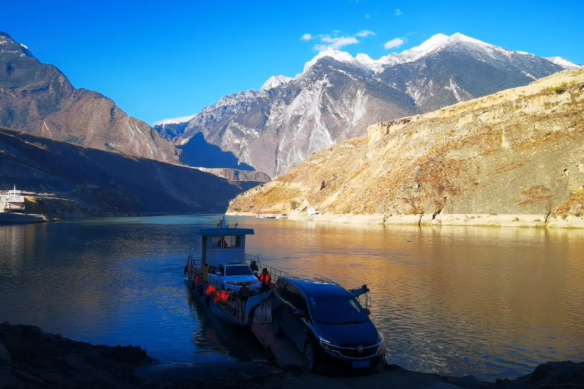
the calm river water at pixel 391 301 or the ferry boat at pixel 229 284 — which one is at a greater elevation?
the ferry boat at pixel 229 284

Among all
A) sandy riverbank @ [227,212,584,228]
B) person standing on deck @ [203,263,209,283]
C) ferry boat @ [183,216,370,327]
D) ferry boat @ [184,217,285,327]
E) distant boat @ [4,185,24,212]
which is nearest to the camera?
ferry boat @ [183,216,370,327]

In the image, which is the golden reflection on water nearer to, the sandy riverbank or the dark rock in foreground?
the dark rock in foreground

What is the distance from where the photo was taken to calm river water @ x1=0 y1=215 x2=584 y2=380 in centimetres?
1878

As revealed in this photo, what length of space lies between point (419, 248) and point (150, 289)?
34.7m

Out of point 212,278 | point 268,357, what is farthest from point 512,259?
point 268,357

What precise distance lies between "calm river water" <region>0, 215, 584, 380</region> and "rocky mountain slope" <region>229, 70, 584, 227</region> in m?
34.8

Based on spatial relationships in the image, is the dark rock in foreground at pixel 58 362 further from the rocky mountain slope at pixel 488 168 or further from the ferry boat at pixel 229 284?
the rocky mountain slope at pixel 488 168

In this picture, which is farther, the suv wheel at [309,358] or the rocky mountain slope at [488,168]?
the rocky mountain slope at [488,168]

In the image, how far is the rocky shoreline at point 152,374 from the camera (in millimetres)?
11570

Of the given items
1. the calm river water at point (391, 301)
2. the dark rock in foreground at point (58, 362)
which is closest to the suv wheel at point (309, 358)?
the calm river water at point (391, 301)

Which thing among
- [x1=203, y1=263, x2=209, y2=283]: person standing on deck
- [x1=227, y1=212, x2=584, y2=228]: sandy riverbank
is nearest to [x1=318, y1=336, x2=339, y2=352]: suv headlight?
[x1=203, y1=263, x2=209, y2=283]: person standing on deck

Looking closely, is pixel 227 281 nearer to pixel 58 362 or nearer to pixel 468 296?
pixel 58 362

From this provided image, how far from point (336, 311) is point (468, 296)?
16.6 meters

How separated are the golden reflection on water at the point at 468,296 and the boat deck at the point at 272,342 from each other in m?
3.97
